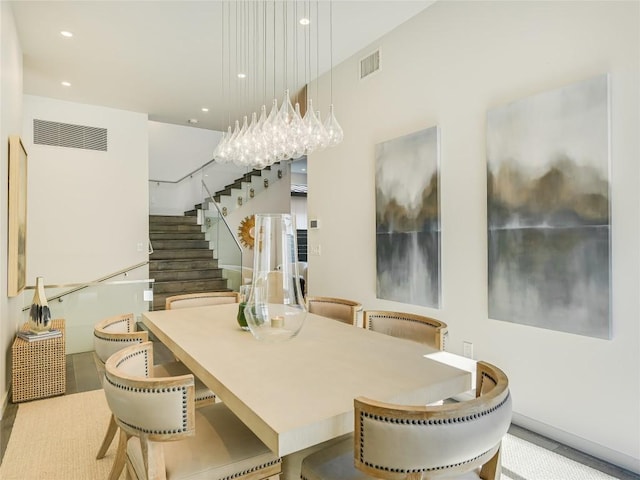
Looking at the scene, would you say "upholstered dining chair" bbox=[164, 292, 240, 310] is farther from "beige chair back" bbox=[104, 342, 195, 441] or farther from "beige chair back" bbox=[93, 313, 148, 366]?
"beige chair back" bbox=[104, 342, 195, 441]

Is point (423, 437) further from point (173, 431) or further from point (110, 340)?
point (110, 340)

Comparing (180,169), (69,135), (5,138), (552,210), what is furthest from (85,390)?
(180,169)

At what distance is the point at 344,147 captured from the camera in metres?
4.35

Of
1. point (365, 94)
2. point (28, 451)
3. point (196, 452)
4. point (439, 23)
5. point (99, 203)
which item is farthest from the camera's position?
point (99, 203)

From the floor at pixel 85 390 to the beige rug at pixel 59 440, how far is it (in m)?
0.06

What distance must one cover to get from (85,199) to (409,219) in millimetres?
4627

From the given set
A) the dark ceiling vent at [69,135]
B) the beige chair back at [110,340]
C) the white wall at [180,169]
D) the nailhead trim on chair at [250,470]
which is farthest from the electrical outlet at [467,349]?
the white wall at [180,169]

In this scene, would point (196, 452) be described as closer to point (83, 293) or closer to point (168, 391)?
point (168, 391)

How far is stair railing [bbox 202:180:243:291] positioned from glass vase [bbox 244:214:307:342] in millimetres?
4805

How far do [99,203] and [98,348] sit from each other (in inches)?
172

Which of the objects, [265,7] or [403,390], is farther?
[265,7]

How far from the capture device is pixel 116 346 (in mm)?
1857

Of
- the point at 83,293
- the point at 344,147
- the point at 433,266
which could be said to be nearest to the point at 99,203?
the point at 83,293

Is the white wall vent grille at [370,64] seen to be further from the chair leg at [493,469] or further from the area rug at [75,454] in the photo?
the chair leg at [493,469]
